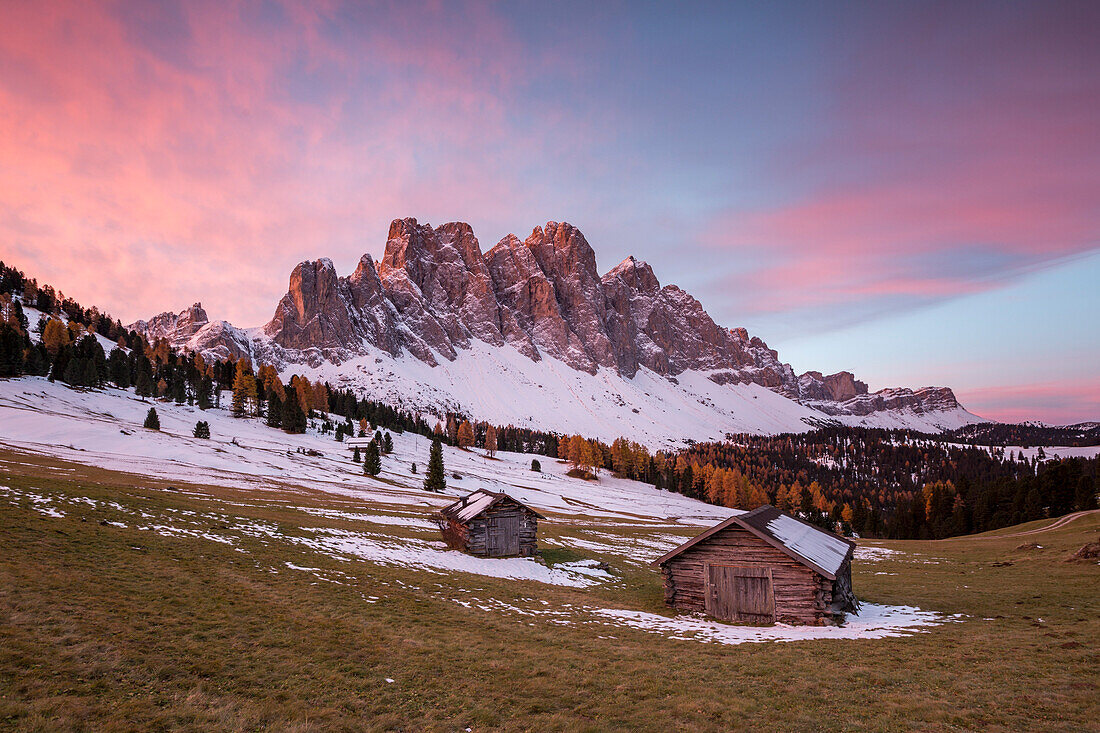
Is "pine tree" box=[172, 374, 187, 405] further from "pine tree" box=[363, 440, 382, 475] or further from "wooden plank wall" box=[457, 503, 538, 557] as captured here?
"wooden plank wall" box=[457, 503, 538, 557]

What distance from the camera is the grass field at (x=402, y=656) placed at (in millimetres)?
10969

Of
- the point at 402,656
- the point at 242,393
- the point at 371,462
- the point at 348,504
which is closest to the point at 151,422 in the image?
the point at 371,462

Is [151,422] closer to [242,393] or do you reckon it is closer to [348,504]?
[242,393]

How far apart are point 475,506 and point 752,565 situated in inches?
859

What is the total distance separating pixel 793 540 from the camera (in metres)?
26.2

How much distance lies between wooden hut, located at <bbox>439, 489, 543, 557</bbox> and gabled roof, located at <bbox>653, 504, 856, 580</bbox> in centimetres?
1538

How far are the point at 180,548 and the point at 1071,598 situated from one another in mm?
45485

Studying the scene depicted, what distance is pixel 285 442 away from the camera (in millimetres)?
105938

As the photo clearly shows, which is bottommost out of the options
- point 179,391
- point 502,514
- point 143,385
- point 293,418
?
point 502,514

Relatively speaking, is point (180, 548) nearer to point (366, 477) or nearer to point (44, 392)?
point (366, 477)

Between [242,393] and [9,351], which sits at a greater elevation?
[9,351]

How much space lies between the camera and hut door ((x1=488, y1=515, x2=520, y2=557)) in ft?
127

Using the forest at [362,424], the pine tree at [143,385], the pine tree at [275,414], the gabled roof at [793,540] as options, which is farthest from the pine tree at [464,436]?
the gabled roof at [793,540]

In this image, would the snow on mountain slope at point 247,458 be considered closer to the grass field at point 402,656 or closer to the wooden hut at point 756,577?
the grass field at point 402,656
